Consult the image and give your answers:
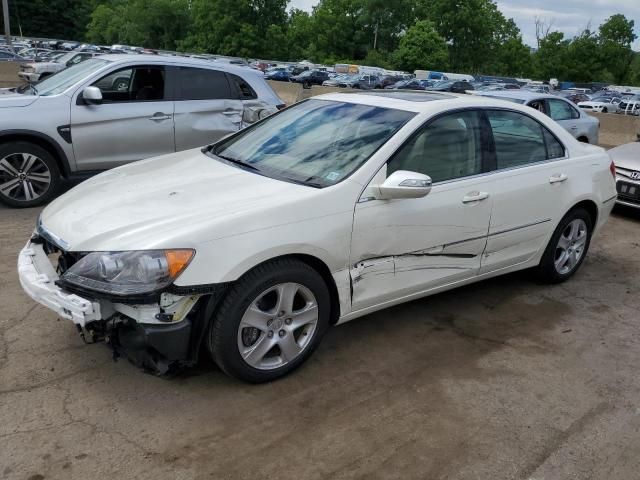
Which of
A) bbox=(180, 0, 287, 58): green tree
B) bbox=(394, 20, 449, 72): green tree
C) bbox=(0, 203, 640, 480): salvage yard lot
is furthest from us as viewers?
bbox=(180, 0, 287, 58): green tree

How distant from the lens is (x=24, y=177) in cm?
636

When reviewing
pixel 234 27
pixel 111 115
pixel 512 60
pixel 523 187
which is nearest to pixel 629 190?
pixel 523 187

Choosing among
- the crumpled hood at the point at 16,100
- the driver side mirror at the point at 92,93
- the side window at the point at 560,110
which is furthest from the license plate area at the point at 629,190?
the crumpled hood at the point at 16,100

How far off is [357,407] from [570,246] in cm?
284

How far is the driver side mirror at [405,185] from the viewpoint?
11.2ft

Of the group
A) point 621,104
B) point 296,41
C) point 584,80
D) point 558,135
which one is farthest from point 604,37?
point 558,135

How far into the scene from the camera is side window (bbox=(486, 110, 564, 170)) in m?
4.33

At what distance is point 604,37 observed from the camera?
93.9 m

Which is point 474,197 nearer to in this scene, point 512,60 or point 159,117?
point 159,117

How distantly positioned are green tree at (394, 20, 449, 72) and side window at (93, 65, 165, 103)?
74.1 meters

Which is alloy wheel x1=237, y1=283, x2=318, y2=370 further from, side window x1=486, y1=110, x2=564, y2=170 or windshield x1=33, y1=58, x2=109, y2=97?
windshield x1=33, y1=58, x2=109, y2=97

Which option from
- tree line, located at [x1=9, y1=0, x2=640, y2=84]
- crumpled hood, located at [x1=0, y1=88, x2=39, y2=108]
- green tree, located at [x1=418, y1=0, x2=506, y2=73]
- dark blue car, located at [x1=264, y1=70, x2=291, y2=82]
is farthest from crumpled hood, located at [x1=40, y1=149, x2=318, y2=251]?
green tree, located at [x1=418, y1=0, x2=506, y2=73]

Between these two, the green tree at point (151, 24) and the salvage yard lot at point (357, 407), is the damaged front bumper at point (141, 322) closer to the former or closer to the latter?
the salvage yard lot at point (357, 407)

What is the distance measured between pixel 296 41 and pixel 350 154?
9349cm
